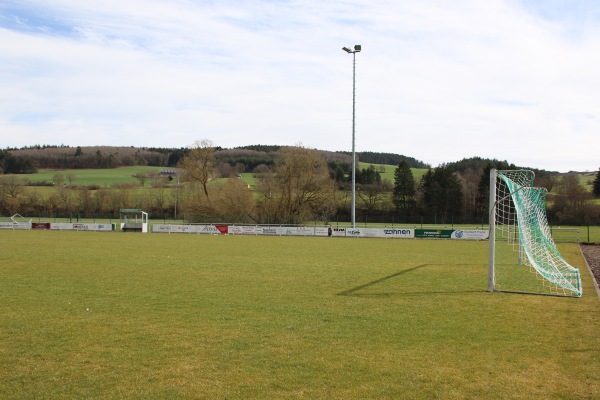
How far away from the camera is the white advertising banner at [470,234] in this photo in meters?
44.9

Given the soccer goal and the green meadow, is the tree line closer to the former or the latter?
the green meadow

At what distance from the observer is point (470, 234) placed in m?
45.0

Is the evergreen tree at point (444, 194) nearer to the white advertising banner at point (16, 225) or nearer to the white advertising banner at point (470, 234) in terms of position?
the white advertising banner at point (470, 234)

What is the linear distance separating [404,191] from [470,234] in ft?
168

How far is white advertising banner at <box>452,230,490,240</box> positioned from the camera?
1768 inches

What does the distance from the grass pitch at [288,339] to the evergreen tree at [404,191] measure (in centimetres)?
7958

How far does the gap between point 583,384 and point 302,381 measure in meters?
3.73

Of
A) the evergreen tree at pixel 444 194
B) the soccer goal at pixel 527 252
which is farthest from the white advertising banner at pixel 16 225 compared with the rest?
the evergreen tree at pixel 444 194

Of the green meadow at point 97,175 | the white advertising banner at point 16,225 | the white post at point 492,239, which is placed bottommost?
the white advertising banner at point 16,225

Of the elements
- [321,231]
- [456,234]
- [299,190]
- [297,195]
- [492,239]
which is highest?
[299,190]

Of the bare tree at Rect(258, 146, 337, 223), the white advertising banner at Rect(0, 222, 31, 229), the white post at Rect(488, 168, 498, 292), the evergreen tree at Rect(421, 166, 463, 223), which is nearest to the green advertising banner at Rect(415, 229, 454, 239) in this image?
the bare tree at Rect(258, 146, 337, 223)

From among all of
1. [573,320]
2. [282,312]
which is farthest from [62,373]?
[573,320]

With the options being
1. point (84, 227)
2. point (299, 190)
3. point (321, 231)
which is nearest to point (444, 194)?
point (299, 190)

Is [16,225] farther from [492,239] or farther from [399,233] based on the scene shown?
[492,239]
